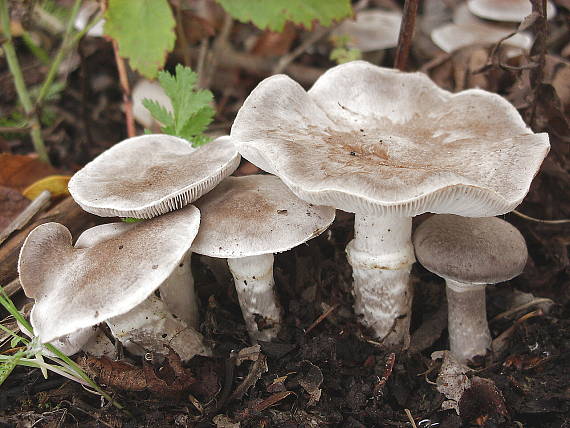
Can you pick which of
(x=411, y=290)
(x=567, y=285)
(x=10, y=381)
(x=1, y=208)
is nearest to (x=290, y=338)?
(x=411, y=290)

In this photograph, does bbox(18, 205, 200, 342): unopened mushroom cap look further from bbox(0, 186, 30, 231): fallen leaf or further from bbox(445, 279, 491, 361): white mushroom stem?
bbox(445, 279, 491, 361): white mushroom stem

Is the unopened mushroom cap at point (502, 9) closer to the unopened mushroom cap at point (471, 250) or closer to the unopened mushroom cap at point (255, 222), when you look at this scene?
the unopened mushroom cap at point (471, 250)

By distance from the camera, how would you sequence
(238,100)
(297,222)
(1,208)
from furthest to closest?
(238,100) → (1,208) → (297,222)

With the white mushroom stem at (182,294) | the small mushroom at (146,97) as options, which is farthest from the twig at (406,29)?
the small mushroom at (146,97)

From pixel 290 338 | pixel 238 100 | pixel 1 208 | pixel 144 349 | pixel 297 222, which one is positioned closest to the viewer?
pixel 297 222

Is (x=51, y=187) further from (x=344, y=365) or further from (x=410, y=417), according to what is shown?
(x=410, y=417)

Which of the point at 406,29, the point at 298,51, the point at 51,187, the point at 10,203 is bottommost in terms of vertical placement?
the point at 10,203

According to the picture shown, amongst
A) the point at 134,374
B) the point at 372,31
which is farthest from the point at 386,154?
the point at 372,31

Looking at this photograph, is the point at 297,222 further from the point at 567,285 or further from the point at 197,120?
the point at 567,285
